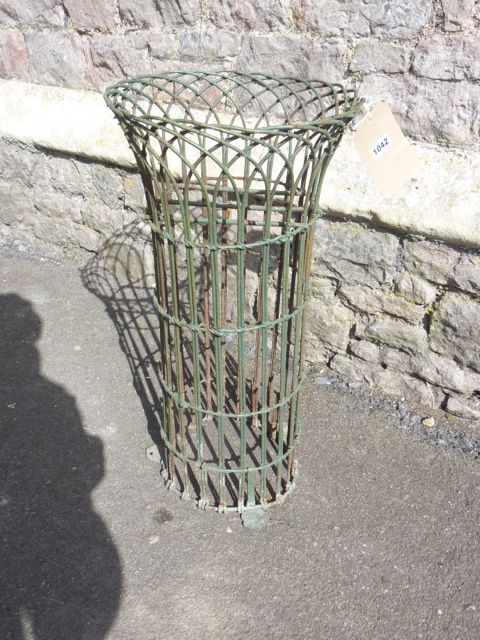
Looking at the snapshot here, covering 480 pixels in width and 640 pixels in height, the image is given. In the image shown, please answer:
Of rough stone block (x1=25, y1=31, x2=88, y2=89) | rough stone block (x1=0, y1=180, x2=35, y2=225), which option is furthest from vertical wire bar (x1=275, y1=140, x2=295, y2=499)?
rough stone block (x1=0, y1=180, x2=35, y2=225)

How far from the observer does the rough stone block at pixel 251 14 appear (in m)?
2.74

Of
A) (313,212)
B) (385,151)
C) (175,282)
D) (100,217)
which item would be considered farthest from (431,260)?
(100,217)

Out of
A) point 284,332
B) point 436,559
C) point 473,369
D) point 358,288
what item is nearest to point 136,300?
point 358,288

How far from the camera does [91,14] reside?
333 centimetres

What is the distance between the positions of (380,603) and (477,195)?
1724 millimetres

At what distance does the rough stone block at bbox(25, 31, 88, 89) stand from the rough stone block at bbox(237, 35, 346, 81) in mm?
1175

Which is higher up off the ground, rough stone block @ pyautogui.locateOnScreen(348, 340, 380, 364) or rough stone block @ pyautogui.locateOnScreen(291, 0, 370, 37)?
rough stone block @ pyautogui.locateOnScreen(291, 0, 370, 37)

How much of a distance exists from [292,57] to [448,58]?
0.74 m

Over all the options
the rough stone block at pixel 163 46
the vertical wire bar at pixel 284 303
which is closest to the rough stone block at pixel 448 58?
the vertical wire bar at pixel 284 303

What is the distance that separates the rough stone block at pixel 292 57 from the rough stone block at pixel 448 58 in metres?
0.38

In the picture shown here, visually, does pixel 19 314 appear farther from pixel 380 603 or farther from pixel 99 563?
pixel 380 603

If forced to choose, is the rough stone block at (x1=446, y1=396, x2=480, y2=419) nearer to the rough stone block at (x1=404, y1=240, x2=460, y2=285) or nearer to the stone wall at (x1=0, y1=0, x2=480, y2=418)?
the stone wall at (x1=0, y1=0, x2=480, y2=418)

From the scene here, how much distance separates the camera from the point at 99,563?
2240 millimetres

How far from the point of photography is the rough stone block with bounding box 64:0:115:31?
3.26 m
